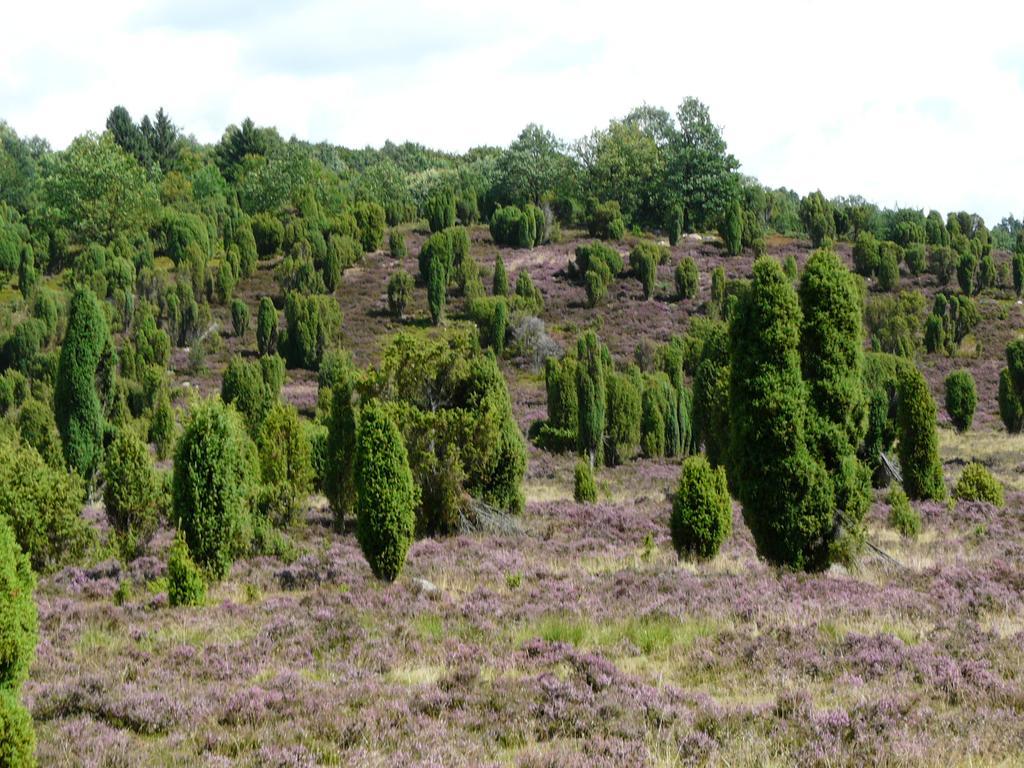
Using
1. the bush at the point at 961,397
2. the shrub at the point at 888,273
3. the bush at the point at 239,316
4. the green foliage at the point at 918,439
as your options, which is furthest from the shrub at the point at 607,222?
the green foliage at the point at 918,439

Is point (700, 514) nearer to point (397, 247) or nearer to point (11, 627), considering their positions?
point (11, 627)

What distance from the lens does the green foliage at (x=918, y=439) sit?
76.3 feet

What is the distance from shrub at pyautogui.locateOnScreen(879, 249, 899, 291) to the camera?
6606cm

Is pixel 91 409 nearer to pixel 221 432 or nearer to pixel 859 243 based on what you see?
pixel 221 432

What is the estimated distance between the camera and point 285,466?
2048cm

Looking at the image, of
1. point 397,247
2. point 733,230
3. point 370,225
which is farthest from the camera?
point 370,225

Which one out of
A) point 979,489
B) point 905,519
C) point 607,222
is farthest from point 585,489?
point 607,222

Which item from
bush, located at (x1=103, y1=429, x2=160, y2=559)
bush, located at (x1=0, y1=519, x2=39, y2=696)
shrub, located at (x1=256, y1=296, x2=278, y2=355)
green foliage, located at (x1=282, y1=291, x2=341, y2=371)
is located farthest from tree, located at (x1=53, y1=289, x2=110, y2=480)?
green foliage, located at (x1=282, y1=291, x2=341, y2=371)

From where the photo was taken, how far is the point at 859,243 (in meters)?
71.1

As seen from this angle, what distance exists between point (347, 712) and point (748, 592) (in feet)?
21.5

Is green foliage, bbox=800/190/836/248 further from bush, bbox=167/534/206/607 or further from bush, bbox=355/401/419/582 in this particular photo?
bush, bbox=167/534/206/607

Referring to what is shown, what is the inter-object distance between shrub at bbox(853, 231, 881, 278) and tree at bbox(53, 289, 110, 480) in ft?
193

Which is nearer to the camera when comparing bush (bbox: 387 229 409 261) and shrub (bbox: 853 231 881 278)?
shrub (bbox: 853 231 881 278)

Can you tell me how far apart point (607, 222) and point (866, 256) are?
20.5m
